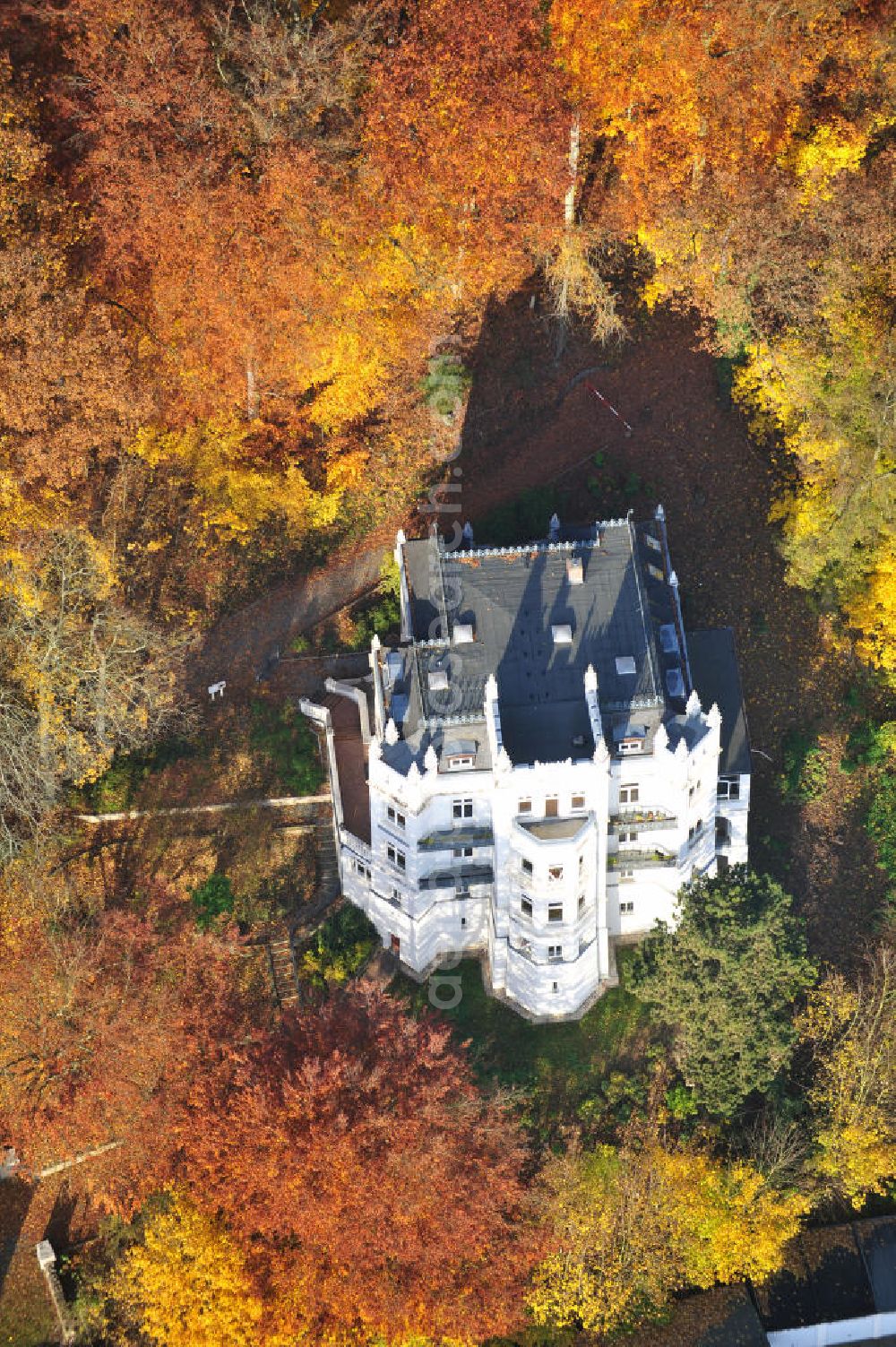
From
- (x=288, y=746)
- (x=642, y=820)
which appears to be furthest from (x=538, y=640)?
(x=288, y=746)

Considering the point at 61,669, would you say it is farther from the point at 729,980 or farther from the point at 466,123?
the point at 729,980

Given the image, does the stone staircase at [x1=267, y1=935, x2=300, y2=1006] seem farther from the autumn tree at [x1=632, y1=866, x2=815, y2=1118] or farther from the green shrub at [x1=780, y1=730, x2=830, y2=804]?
the green shrub at [x1=780, y1=730, x2=830, y2=804]

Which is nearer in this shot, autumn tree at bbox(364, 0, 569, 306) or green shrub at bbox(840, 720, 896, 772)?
autumn tree at bbox(364, 0, 569, 306)

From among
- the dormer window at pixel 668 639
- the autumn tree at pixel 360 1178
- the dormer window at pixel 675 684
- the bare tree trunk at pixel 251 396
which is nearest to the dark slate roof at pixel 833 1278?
the autumn tree at pixel 360 1178

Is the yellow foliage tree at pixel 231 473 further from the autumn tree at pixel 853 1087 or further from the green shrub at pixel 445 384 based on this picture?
the autumn tree at pixel 853 1087

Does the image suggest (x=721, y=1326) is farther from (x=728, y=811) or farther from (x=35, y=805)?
(x=35, y=805)

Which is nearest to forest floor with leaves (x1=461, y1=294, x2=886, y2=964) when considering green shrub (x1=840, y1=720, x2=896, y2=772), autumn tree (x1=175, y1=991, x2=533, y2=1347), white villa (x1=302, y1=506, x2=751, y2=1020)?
green shrub (x1=840, y1=720, x2=896, y2=772)
